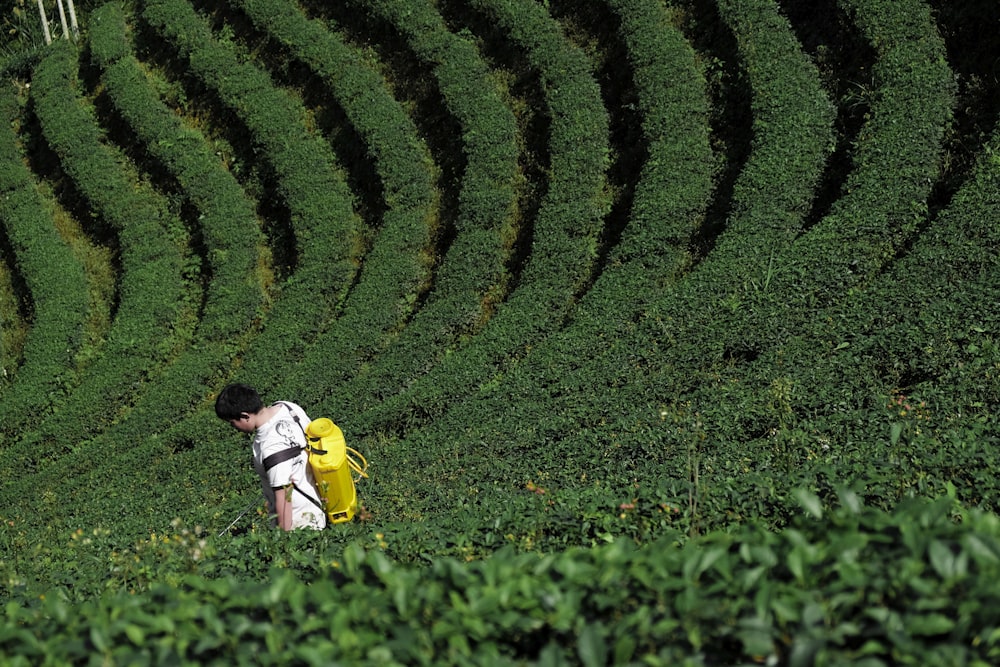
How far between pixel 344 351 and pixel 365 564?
9.93 meters

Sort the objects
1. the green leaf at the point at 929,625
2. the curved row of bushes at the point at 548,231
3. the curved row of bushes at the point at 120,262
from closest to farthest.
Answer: the green leaf at the point at 929,625 → the curved row of bushes at the point at 548,231 → the curved row of bushes at the point at 120,262

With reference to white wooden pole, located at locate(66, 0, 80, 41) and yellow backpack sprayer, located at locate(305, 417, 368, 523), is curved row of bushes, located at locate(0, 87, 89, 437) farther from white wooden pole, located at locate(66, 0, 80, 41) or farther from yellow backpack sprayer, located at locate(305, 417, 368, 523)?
yellow backpack sprayer, located at locate(305, 417, 368, 523)

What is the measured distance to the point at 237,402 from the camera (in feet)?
20.1

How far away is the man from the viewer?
20.0 ft

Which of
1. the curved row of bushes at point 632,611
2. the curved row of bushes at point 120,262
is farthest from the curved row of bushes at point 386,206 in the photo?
the curved row of bushes at point 632,611

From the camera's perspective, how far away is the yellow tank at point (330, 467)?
20.7ft

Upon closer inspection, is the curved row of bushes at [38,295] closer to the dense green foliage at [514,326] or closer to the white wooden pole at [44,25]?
the dense green foliage at [514,326]

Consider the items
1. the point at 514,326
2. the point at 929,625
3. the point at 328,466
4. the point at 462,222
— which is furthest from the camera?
the point at 462,222

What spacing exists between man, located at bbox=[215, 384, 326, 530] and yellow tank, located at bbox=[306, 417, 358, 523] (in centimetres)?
7

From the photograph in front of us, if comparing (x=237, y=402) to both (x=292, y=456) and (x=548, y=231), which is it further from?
(x=548, y=231)

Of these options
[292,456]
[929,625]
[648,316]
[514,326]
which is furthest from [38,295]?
[929,625]

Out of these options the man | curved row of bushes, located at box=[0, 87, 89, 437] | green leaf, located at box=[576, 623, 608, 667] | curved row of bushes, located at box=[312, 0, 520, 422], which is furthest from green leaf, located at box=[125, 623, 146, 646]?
curved row of bushes, located at box=[0, 87, 89, 437]

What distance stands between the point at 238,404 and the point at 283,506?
0.76 meters

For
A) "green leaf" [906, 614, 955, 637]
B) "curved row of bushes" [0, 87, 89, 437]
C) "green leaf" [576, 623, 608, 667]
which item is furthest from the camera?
"curved row of bushes" [0, 87, 89, 437]
